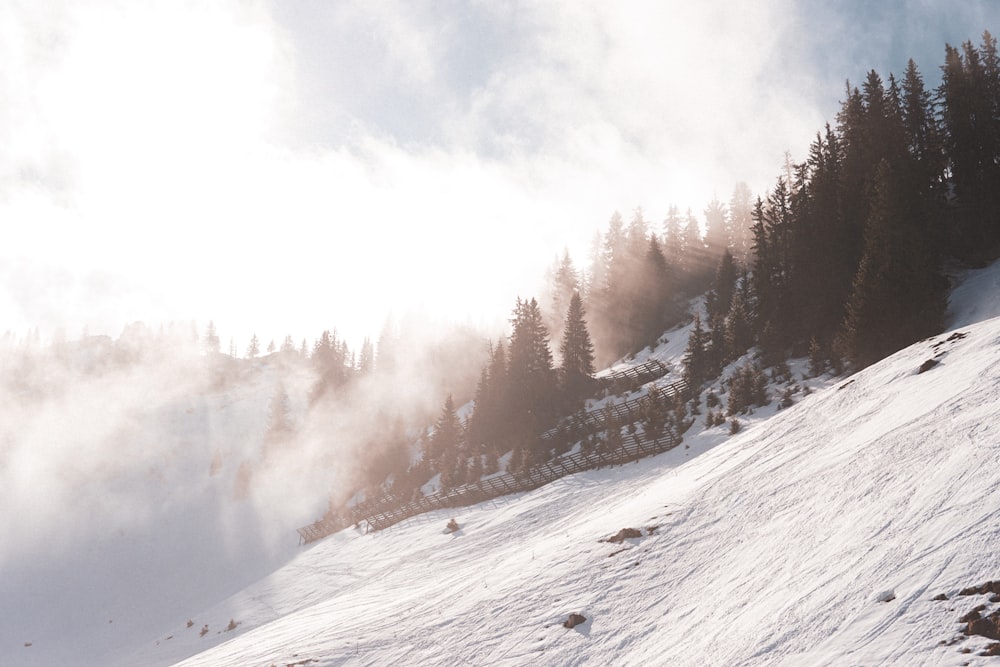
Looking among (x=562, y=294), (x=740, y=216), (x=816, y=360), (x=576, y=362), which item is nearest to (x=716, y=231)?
(x=740, y=216)

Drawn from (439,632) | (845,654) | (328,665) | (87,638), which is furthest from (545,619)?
(87,638)

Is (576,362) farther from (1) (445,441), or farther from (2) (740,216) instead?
(2) (740,216)

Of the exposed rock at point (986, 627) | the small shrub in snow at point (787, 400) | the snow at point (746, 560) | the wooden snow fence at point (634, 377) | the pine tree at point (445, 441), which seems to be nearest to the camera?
the exposed rock at point (986, 627)

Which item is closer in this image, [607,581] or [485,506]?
[607,581]

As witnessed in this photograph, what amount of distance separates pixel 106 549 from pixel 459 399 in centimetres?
4550

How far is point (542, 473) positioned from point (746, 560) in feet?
88.3

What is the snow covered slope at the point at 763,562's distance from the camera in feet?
32.4

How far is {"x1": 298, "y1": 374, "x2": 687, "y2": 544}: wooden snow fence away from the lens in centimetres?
3778


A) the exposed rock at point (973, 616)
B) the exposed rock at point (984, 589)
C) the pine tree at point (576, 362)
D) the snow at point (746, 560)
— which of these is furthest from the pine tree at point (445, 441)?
the exposed rock at point (973, 616)

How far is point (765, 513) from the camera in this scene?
16.4 m

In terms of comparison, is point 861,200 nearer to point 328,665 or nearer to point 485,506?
point 485,506

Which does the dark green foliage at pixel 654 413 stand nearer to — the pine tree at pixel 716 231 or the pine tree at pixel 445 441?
the pine tree at pixel 445 441

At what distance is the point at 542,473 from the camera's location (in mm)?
40719

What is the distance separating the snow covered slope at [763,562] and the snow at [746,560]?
57 mm
